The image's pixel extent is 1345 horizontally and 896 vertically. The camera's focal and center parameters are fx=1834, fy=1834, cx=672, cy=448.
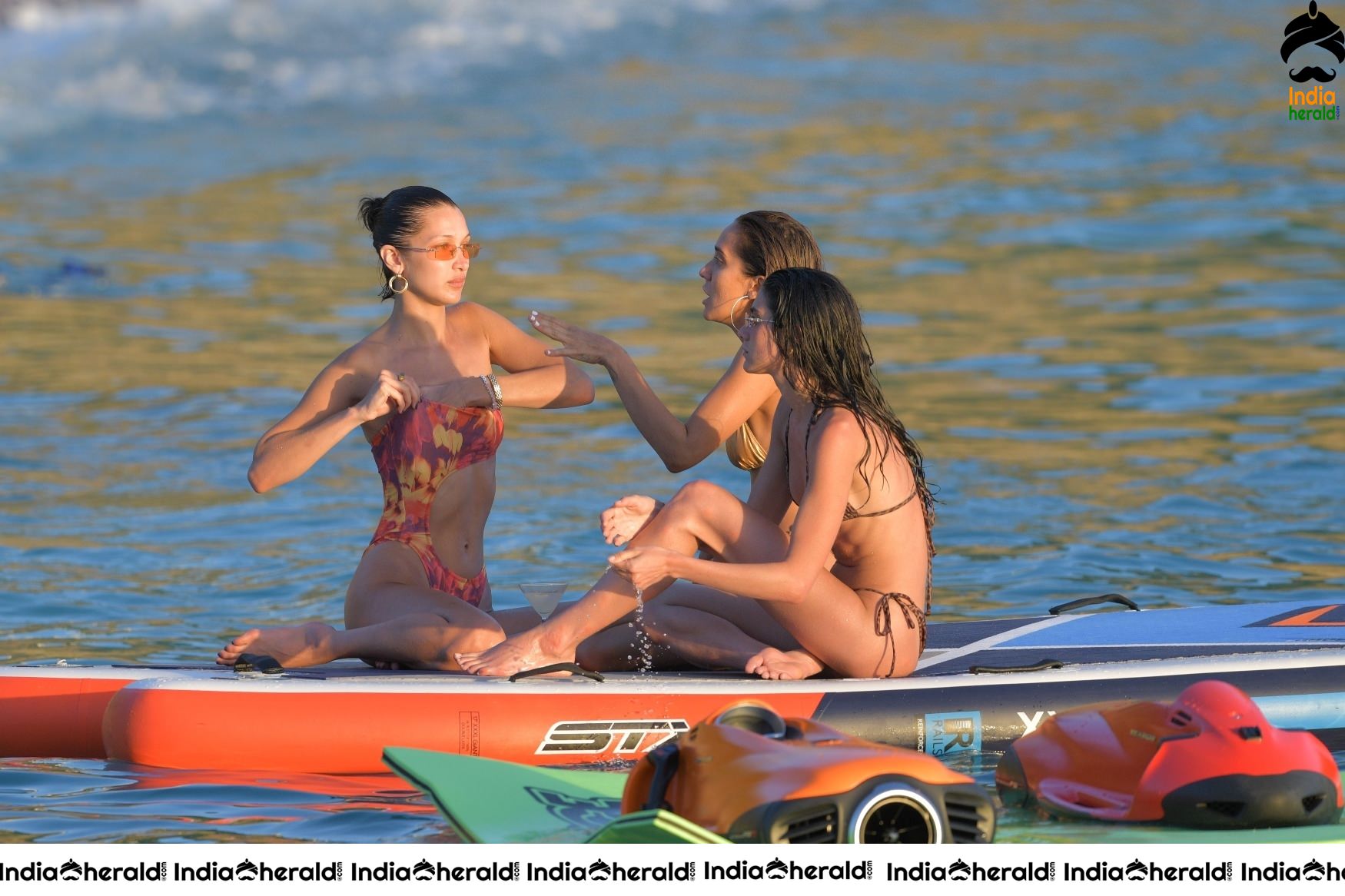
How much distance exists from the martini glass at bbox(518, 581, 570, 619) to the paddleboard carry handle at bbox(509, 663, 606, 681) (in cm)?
20

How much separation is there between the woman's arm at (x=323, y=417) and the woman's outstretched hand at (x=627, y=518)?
2.72 feet

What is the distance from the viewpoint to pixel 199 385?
1252 centimetres

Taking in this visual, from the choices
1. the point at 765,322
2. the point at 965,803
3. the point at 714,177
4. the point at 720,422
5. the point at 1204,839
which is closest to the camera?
the point at 965,803

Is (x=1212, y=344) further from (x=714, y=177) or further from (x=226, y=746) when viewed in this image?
(x=226, y=746)

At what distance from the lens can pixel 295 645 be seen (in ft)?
18.9

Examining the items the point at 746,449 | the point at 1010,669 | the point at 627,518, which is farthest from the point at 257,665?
the point at 1010,669

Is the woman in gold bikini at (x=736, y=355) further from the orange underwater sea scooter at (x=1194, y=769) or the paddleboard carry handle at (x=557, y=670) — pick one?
the orange underwater sea scooter at (x=1194, y=769)

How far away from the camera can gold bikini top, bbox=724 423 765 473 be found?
5949 millimetres

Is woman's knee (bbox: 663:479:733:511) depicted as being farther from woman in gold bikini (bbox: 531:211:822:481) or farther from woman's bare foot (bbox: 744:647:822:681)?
woman's bare foot (bbox: 744:647:822:681)

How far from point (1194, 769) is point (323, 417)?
111 inches

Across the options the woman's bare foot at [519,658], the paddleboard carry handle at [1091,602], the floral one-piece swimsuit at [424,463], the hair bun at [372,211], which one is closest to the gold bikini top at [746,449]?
the floral one-piece swimsuit at [424,463]

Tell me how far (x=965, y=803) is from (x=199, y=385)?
9170 millimetres

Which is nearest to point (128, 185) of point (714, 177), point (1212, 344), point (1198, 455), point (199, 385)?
point (714, 177)

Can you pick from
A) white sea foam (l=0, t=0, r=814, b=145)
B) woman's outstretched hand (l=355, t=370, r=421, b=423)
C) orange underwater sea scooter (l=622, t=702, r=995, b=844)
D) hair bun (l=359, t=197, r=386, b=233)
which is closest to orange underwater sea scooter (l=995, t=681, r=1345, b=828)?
orange underwater sea scooter (l=622, t=702, r=995, b=844)
